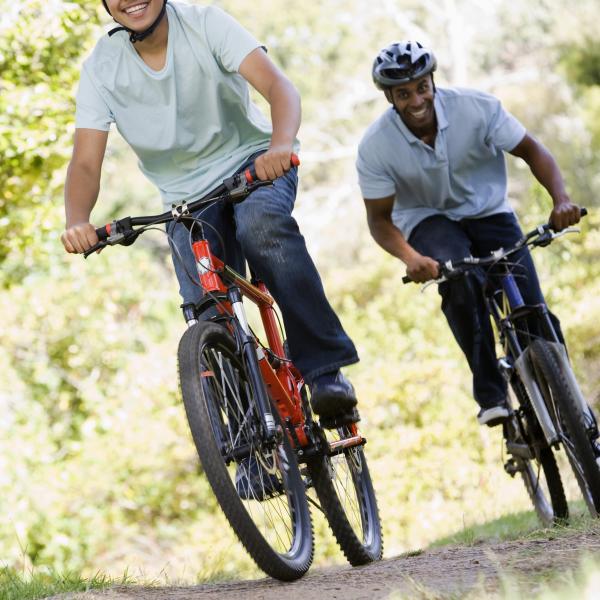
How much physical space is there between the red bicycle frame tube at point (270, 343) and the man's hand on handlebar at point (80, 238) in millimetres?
359

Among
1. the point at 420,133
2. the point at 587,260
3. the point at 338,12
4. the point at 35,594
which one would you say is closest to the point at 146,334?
the point at 587,260

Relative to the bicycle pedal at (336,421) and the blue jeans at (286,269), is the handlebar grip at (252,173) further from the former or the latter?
the bicycle pedal at (336,421)

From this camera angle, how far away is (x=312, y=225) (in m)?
22.1

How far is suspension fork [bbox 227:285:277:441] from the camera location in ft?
12.1

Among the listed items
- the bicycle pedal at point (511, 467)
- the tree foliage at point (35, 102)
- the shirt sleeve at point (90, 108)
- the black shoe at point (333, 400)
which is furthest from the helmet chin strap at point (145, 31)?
the bicycle pedal at point (511, 467)

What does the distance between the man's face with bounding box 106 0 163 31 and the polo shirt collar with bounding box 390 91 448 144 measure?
1730 mm

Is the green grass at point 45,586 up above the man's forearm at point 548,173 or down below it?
below

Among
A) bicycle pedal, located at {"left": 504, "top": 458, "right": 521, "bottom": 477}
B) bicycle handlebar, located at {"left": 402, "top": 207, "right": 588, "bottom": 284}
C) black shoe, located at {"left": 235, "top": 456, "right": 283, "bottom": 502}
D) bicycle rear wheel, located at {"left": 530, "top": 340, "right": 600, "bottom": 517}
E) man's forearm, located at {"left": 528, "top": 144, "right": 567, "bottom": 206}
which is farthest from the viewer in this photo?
bicycle pedal, located at {"left": 504, "top": 458, "right": 521, "bottom": 477}

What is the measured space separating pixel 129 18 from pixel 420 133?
190 cm

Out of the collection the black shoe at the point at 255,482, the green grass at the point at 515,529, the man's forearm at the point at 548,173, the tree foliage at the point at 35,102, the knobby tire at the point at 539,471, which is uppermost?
the tree foliage at the point at 35,102

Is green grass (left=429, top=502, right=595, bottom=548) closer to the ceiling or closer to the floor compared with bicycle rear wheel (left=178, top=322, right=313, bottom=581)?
closer to the floor

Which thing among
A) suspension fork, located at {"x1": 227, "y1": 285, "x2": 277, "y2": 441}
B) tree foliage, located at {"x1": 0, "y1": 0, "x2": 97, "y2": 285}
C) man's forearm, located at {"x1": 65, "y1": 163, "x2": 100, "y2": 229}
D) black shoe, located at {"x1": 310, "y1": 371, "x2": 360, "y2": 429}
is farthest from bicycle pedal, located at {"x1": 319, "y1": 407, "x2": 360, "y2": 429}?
tree foliage, located at {"x1": 0, "y1": 0, "x2": 97, "y2": 285}

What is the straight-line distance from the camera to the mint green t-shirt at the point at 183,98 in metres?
4.18

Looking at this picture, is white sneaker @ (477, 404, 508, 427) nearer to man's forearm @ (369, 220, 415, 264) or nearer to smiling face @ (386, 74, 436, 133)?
man's forearm @ (369, 220, 415, 264)
